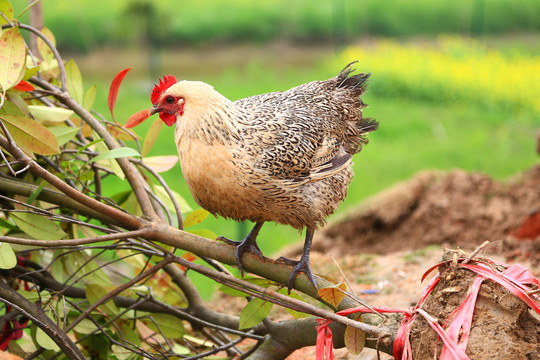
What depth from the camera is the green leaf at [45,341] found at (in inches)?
69.5

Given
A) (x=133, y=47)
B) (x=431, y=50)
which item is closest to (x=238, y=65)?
(x=133, y=47)

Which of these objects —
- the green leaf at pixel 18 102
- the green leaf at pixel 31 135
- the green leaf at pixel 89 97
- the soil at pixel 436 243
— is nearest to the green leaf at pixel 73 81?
the green leaf at pixel 89 97

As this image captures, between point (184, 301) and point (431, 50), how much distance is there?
7.04 m

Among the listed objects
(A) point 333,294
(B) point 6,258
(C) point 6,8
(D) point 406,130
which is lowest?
(D) point 406,130

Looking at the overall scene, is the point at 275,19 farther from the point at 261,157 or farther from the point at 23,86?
the point at 261,157

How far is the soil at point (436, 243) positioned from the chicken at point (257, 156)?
0.85ft

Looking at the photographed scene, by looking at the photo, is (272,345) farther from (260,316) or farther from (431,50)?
(431,50)

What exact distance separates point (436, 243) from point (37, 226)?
2.42 m

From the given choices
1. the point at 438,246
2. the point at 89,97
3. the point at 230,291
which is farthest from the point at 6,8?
the point at 438,246

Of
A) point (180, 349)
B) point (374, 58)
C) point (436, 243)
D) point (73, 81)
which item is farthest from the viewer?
point (374, 58)

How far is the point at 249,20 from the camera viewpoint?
8141 mm

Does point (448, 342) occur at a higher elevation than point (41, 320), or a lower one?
higher

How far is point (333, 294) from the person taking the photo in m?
1.52

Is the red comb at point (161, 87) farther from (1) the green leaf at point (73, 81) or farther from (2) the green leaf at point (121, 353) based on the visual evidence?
(2) the green leaf at point (121, 353)
